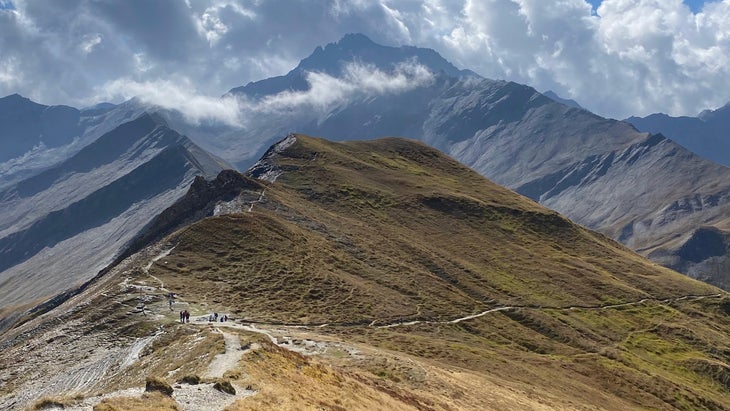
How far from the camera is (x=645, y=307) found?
15900 centimetres

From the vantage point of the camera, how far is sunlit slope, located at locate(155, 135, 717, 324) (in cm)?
10575

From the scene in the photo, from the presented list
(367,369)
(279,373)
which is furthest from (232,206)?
(279,373)

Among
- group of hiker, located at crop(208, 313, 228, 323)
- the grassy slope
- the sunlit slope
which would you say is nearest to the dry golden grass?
the grassy slope

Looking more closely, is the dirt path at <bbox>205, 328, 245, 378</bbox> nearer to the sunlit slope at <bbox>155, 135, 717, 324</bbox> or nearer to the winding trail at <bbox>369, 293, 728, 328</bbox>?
the sunlit slope at <bbox>155, 135, 717, 324</bbox>

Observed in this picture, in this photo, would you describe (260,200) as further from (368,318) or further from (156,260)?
(368,318)

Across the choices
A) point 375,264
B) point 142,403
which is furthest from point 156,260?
point 142,403

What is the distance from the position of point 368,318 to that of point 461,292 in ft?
130

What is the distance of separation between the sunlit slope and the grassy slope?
46 centimetres

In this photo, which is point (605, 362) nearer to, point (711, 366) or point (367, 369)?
point (711, 366)

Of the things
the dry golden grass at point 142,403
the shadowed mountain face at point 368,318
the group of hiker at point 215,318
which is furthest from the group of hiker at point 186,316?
the dry golden grass at point 142,403

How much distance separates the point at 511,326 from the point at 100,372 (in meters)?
79.5

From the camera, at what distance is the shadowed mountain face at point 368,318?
58656 mm

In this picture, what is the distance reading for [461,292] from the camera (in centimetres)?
13538

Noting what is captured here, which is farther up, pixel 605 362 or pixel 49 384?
pixel 605 362
